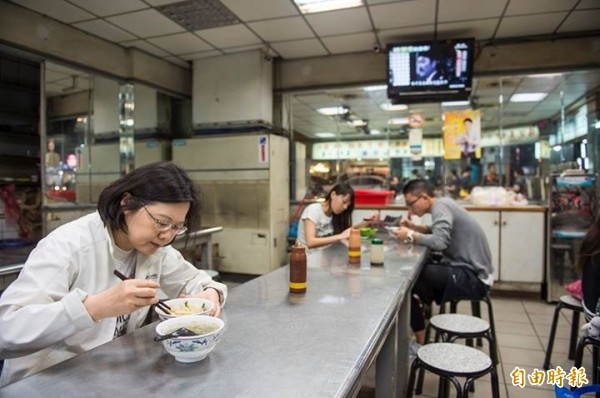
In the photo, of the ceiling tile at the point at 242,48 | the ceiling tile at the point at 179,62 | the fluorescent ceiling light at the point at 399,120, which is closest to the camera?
the ceiling tile at the point at 242,48

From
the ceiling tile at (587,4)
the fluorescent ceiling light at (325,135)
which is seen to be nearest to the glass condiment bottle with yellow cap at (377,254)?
the ceiling tile at (587,4)

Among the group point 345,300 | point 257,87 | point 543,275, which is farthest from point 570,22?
point 345,300

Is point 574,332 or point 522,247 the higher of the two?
point 522,247

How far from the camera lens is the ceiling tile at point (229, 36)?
4363 millimetres

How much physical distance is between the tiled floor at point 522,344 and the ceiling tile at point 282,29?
3.33 m

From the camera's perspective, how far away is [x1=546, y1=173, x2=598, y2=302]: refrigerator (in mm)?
4285

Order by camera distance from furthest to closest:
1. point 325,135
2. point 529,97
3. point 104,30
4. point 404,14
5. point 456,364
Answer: point 325,135
point 529,97
point 104,30
point 404,14
point 456,364

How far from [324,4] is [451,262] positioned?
266 centimetres

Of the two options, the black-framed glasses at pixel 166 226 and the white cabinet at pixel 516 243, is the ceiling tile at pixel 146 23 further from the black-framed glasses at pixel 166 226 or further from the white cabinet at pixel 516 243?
the white cabinet at pixel 516 243

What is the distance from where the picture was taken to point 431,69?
4.35 m

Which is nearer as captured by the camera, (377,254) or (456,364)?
(456,364)

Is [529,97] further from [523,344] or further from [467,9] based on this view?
[523,344]

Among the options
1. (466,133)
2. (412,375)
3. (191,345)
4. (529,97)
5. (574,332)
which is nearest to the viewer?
(191,345)

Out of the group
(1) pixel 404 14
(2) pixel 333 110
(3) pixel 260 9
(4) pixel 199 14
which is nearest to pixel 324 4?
(3) pixel 260 9
